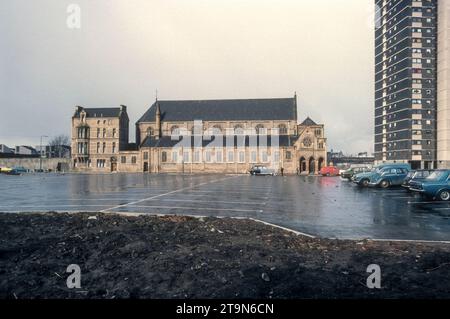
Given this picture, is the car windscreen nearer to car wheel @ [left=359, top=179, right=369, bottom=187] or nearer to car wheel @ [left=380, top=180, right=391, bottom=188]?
car wheel @ [left=380, top=180, right=391, bottom=188]

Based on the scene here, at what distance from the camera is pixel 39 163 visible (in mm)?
87625

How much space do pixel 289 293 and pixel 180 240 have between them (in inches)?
109

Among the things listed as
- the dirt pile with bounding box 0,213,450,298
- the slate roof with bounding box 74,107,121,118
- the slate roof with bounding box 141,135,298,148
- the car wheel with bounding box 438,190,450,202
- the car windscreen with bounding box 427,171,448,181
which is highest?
the slate roof with bounding box 74,107,121,118

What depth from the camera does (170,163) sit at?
2849 inches

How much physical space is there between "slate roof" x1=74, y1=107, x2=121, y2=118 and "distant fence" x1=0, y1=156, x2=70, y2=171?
14641 mm

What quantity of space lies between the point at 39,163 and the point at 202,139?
49261 millimetres

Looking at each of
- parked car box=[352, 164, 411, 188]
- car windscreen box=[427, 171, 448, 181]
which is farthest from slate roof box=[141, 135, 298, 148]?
car windscreen box=[427, 171, 448, 181]

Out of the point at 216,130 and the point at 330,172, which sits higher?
the point at 216,130

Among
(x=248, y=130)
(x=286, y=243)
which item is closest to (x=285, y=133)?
(x=248, y=130)

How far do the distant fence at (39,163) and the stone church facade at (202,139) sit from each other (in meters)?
8.52

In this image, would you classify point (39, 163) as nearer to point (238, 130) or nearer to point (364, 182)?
point (238, 130)

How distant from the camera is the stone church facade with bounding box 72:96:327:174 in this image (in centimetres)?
6731

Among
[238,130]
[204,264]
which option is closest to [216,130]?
[238,130]
